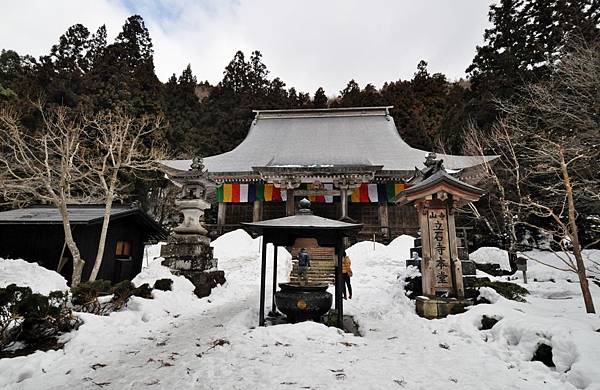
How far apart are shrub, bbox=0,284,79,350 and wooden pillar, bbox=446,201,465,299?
6.76 metres

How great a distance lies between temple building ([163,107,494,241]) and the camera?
594 inches

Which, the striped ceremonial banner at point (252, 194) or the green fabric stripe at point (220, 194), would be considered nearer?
the striped ceremonial banner at point (252, 194)

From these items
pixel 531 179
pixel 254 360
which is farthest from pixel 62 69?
pixel 531 179

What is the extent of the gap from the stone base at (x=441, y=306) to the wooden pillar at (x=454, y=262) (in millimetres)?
210

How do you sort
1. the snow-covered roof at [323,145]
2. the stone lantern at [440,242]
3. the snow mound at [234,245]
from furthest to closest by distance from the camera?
the snow-covered roof at [323,145] < the snow mound at [234,245] < the stone lantern at [440,242]

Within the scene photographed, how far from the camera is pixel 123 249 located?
1056cm

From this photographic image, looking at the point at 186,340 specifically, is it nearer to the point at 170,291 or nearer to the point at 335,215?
the point at 170,291

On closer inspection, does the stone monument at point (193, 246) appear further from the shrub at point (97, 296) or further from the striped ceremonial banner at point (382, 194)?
the striped ceremonial banner at point (382, 194)

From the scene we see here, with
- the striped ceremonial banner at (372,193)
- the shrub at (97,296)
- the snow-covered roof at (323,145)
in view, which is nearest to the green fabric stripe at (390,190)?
the striped ceremonial banner at (372,193)

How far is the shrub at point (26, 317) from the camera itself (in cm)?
362

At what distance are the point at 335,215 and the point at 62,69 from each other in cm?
2189

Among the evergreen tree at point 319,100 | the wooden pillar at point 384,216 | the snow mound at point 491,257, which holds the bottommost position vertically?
the snow mound at point 491,257

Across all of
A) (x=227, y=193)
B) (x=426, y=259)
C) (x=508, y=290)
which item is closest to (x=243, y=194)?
(x=227, y=193)

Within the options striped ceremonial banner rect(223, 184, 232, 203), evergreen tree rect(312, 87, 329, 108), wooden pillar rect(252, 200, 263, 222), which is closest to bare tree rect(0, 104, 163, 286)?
striped ceremonial banner rect(223, 184, 232, 203)
